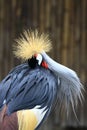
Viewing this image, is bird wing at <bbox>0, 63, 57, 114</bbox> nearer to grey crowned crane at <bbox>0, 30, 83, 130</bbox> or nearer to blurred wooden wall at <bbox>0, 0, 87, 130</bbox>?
grey crowned crane at <bbox>0, 30, 83, 130</bbox>

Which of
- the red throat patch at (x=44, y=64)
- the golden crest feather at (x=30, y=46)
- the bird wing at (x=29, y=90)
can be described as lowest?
the bird wing at (x=29, y=90)

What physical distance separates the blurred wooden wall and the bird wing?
10.1 ft

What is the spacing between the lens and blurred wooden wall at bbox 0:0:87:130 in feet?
18.1

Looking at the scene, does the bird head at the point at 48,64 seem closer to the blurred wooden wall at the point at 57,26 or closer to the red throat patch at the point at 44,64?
the red throat patch at the point at 44,64

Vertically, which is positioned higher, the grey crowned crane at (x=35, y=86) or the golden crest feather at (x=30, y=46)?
the golden crest feather at (x=30, y=46)

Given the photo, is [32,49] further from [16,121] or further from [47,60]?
[16,121]

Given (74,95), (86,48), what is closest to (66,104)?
(74,95)

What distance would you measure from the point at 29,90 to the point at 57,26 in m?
3.24

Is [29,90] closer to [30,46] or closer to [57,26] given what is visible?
[30,46]

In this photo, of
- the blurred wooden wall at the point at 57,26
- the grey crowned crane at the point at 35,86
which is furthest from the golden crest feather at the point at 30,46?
the blurred wooden wall at the point at 57,26

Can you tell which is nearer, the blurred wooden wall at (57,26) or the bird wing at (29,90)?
the bird wing at (29,90)

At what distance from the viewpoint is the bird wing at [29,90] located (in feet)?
7.74

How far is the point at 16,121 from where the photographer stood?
229 cm

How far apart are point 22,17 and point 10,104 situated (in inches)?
134
